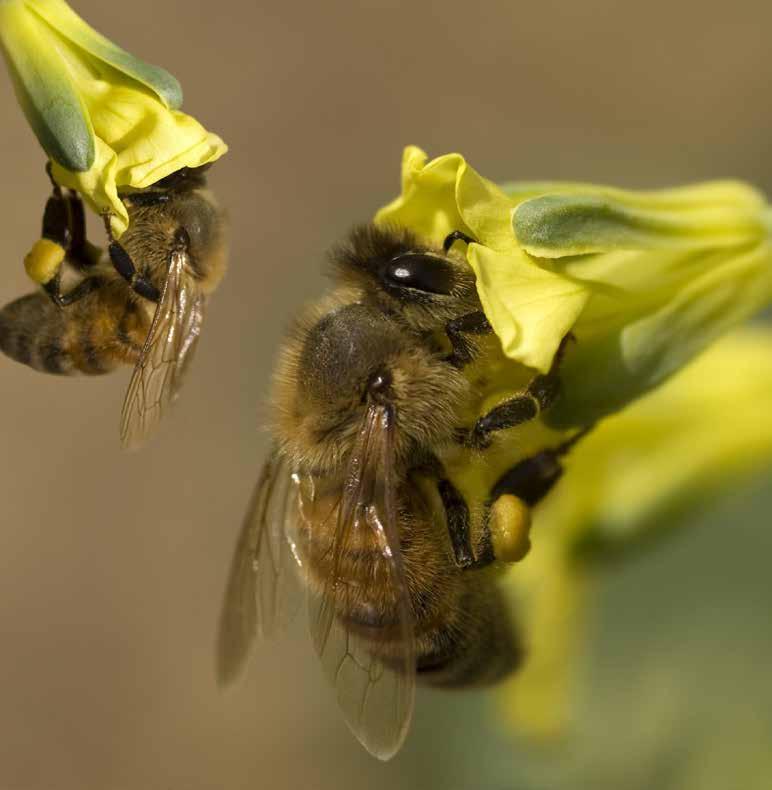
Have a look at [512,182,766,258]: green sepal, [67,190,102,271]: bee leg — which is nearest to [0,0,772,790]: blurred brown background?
[512,182,766,258]: green sepal

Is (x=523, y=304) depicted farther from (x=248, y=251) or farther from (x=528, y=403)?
(x=248, y=251)

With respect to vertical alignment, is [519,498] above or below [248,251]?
above

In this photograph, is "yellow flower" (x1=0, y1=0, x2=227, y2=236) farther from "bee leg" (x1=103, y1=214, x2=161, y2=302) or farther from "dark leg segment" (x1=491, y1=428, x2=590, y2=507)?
"dark leg segment" (x1=491, y1=428, x2=590, y2=507)

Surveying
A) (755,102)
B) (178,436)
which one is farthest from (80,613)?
(755,102)

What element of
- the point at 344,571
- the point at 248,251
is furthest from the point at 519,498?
the point at 248,251

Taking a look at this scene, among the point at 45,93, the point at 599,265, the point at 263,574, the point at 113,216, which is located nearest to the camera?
the point at 45,93

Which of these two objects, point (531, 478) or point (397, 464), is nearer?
point (397, 464)

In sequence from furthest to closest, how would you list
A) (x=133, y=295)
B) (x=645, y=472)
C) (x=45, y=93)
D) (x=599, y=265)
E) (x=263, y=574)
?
(x=645, y=472) < (x=263, y=574) < (x=133, y=295) < (x=599, y=265) < (x=45, y=93)

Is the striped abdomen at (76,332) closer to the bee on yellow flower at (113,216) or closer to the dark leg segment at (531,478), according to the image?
the bee on yellow flower at (113,216)
